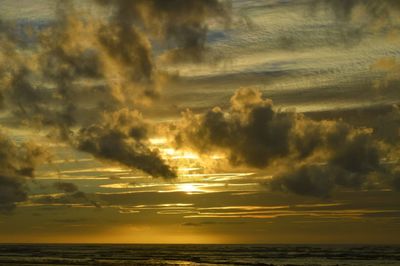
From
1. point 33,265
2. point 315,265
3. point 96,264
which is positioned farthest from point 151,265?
point 315,265

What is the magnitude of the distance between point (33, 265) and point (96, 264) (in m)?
10.9

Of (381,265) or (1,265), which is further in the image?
(381,265)

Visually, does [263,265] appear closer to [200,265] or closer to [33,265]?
[200,265]

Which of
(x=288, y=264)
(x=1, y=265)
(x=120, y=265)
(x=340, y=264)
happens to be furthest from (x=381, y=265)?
(x=1, y=265)

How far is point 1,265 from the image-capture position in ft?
325

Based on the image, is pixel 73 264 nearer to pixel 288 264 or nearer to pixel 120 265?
pixel 120 265

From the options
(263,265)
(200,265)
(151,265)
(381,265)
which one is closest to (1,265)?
(151,265)

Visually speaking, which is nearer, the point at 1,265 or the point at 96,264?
the point at 1,265

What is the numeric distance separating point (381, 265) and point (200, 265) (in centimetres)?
3317

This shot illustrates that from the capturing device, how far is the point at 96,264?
106875mm

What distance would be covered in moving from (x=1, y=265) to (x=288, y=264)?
4974 cm

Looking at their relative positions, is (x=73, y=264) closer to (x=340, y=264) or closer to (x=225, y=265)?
(x=225, y=265)

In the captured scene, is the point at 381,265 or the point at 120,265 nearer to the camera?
the point at 120,265

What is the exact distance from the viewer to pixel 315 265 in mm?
105812
